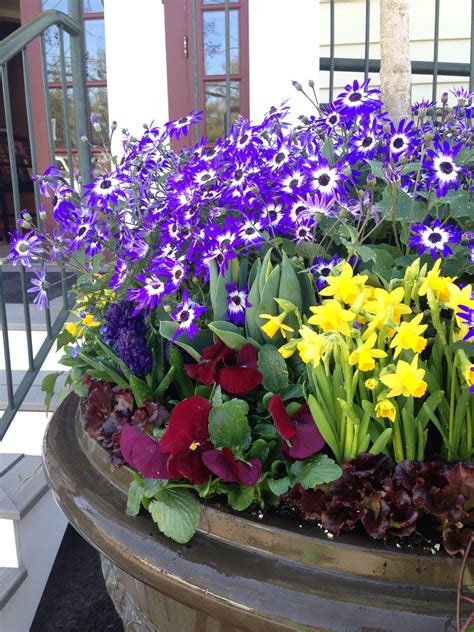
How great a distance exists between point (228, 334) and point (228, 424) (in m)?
0.15

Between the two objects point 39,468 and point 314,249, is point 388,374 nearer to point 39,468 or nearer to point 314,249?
point 314,249

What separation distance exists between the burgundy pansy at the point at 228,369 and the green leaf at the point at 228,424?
0.20 feet

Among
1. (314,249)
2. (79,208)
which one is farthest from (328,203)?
(79,208)

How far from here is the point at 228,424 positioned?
0.83 meters

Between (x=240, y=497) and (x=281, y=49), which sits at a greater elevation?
(x=281, y=49)

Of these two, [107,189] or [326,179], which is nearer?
[326,179]

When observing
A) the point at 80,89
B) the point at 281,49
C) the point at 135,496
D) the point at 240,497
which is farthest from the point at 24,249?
the point at 281,49

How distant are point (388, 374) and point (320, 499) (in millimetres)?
202

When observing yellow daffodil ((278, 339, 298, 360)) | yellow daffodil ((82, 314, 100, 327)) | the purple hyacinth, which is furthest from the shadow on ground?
yellow daffodil ((278, 339, 298, 360))

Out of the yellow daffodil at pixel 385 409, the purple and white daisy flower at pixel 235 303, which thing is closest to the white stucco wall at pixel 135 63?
the purple and white daisy flower at pixel 235 303

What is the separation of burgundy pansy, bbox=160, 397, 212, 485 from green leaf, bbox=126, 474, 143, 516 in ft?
0.22

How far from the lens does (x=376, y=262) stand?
0.91 meters

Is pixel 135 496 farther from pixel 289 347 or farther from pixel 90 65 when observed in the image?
pixel 90 65

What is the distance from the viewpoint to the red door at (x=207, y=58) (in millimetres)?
3387
